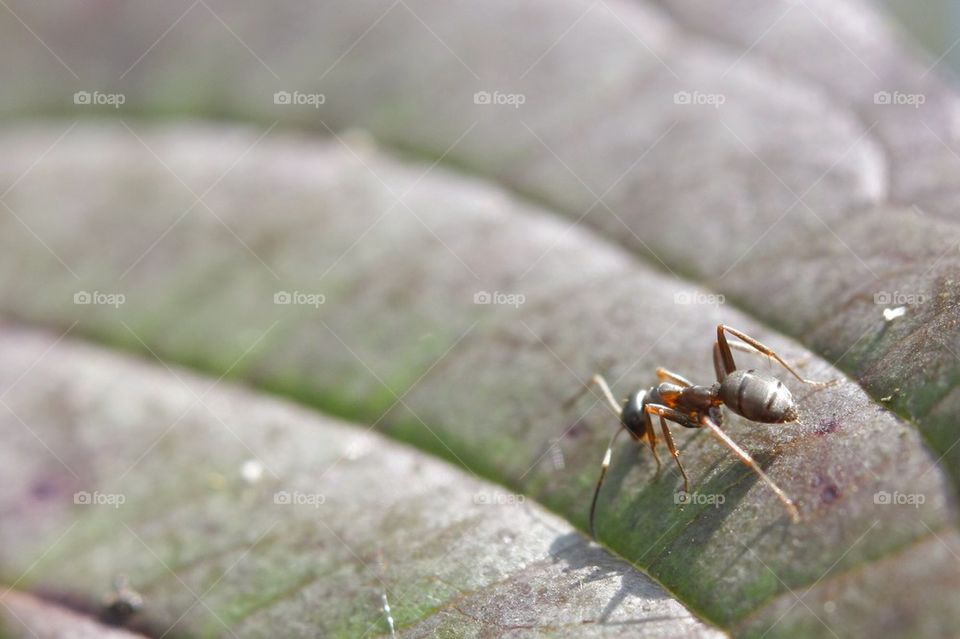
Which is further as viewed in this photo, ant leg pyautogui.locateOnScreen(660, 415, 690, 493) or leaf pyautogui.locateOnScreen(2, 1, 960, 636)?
ant leg pyautogui.locateOnScreen(660, 415, 690, 493)

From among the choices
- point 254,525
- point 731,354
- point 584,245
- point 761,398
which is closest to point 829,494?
point 761,398

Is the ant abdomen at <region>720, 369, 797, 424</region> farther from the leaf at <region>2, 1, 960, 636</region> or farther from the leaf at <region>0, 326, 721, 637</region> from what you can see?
the leaf at <region>0, 326, 721, 637</region>

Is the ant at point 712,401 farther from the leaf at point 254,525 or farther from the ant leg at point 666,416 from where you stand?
the leaf at point 254,525

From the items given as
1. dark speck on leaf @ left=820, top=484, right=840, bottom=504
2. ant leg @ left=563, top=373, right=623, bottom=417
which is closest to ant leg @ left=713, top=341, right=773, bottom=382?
ant leg @ left=563, top=373, right=623, bottom=417

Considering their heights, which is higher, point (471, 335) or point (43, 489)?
point (471, 335)

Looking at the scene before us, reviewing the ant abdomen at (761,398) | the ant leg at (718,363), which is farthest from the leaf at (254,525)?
the ant leg at (718,363)

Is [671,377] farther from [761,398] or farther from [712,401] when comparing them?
[761,398]

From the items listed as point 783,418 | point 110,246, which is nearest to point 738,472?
point 783,418
